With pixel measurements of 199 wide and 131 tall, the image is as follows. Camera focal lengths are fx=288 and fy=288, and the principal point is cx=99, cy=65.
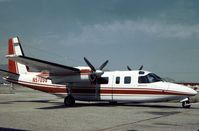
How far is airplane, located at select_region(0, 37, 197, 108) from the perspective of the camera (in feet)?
64.8

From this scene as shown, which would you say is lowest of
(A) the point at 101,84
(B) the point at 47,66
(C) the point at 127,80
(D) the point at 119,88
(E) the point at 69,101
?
(E) the point at 69,101

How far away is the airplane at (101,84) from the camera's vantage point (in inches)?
778

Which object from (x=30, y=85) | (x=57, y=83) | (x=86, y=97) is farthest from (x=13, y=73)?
(x=86, y=97)

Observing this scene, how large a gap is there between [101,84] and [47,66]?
438 cm

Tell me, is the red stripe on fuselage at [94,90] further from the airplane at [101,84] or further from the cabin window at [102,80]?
the cabin window at [102,80]

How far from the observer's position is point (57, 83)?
23250mm

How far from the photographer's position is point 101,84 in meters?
22.3

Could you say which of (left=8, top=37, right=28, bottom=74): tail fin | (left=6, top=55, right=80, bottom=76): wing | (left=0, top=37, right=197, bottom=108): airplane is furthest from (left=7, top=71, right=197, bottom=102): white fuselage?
(left=8, top=37, right=28, bottom=74): tail fin

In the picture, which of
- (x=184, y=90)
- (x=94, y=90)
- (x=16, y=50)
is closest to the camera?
(x=184, y=90)

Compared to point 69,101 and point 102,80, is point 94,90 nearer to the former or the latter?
point 102,80

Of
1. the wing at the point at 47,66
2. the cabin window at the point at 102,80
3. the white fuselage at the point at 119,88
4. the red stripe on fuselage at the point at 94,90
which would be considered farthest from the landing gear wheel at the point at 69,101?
the cabin window at the point at 102,80

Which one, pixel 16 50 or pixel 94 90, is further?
pixel 16 50

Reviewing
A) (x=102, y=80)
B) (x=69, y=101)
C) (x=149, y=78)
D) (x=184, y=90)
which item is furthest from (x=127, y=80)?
(x=69, y=101)

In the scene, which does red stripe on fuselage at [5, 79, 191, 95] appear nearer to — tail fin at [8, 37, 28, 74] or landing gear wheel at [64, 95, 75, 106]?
landing gear wheel at [64, 95, 75, 106]
